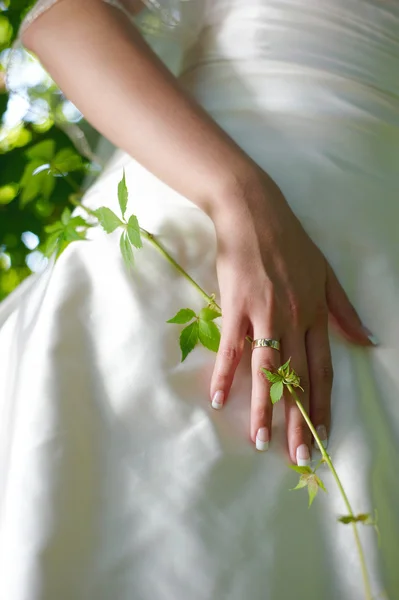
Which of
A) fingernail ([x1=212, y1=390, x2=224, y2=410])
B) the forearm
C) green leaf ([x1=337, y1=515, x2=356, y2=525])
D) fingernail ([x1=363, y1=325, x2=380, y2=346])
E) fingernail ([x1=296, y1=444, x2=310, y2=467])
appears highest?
the forearm

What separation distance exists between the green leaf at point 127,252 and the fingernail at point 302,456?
0.95 ft

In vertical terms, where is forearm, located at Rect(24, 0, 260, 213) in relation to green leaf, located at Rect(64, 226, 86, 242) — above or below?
above

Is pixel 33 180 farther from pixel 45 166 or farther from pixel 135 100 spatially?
pixel 135 100

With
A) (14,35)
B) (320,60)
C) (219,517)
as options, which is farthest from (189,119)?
(14,35)

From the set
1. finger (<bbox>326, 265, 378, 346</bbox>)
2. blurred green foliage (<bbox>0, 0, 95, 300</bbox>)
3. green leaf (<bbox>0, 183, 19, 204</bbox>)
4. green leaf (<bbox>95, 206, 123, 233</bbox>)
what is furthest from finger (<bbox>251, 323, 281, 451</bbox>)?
green leaf (<bbox>0, 183, 19, 204</bbox>)

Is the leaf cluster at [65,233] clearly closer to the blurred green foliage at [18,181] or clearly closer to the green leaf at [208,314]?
the green leaf at [208,314]

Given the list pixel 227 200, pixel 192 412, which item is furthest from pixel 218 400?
pixel 227 200

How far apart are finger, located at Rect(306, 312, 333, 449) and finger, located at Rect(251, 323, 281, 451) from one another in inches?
1.9

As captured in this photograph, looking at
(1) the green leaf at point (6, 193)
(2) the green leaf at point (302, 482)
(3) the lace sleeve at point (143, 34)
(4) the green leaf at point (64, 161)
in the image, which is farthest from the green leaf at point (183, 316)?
(1) the green leaf at point (6, 193)

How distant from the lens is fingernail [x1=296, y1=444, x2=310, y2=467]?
72 centimetres

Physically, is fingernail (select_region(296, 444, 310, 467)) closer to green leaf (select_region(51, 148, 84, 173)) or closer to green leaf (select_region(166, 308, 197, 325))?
green leaf (select_region(166, 308, 197, 325))

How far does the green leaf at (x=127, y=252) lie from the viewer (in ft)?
2.54

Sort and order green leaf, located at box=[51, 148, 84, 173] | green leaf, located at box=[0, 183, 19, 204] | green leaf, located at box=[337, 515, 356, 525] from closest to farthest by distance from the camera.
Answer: green leaf, located at box=[337, 515, 356, 525] → green leaf, located at box=[51, 148, 84, 173] → green leaf, located at box=[0, 183, 19, 204]

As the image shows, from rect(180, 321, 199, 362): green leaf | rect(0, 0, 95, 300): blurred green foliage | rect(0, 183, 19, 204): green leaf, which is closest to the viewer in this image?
rect(180, 321, 199, 362): green leaf
